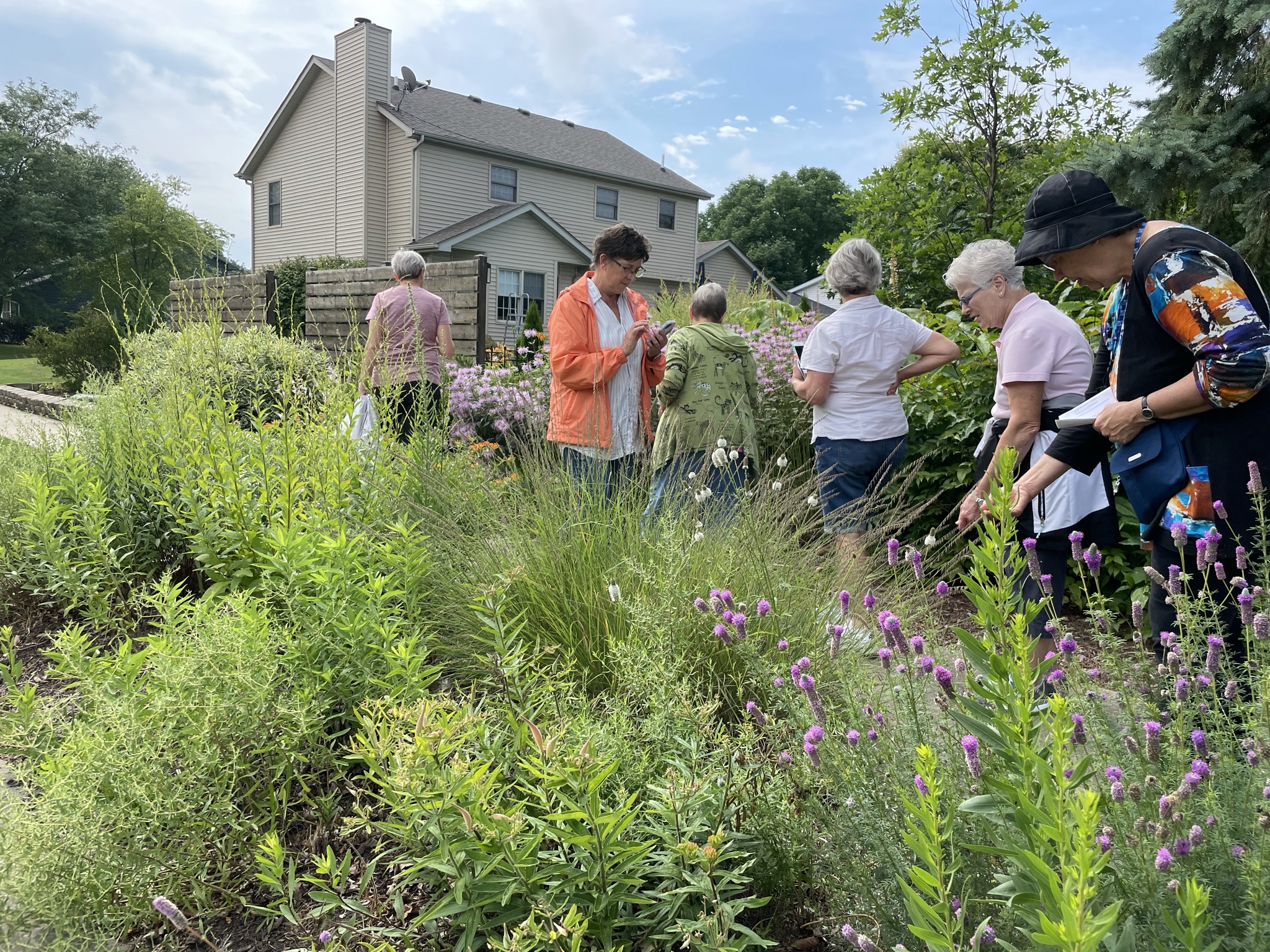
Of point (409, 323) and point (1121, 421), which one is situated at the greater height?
point (409, 323)

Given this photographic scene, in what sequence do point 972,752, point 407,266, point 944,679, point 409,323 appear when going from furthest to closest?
point 407,266 < point 409,323 < point 944,679 < point 972,752

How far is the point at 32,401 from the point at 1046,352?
55.0ft

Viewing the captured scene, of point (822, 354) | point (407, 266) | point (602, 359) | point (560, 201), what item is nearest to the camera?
point (822, 354)

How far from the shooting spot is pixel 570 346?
439 centimetres

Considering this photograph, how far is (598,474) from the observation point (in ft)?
Answer: 12.9

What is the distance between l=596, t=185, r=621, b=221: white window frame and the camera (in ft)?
104

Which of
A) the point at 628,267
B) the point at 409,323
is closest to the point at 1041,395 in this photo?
the point at 628,267

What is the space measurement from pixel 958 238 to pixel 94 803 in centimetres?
793

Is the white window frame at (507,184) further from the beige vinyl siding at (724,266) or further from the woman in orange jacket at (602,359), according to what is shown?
the woman in orange jacket at (602,359)

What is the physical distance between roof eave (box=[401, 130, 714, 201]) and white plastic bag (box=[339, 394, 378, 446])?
2331 centimetres

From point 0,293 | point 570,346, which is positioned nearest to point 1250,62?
point 570,346

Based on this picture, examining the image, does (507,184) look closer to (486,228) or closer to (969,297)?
(486,228)

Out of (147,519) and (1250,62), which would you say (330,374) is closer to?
(147,519)

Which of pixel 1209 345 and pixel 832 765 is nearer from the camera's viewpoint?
pixel 832 765
